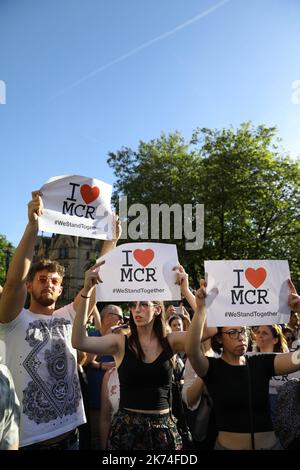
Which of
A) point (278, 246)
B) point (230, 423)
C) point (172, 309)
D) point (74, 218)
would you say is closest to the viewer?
point (230, 423)

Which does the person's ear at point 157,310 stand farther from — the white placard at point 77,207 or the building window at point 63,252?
the building window at point 63,252

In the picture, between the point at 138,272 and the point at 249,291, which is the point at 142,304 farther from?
the point at 249,291

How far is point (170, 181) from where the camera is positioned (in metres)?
21.1

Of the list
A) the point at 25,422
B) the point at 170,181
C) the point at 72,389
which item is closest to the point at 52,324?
the point at 72,389

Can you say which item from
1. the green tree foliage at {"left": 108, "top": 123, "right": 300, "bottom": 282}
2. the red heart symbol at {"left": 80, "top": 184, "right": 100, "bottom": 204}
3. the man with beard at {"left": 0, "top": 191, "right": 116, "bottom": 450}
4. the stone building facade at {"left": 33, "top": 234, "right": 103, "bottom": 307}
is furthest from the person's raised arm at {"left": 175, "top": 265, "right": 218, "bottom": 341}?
the stone building facade at {"left": 33, "top": 234, "right": 103, "bottom": 307}

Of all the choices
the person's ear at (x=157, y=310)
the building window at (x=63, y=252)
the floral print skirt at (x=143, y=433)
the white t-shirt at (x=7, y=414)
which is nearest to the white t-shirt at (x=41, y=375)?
the floral print skirt at (x=143, y=433)

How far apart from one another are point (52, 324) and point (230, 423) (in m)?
1.46

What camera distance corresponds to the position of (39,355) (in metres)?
2.83

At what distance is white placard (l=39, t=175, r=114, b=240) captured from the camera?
3826 mm

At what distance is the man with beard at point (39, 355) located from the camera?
2691 millimetres

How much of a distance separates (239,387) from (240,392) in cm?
4

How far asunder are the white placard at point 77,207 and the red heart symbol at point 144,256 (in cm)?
48

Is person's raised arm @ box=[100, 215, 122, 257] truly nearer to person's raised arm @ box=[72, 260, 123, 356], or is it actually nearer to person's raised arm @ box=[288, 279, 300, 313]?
person's raised arm @ box=[72, 260, 123, 356]
